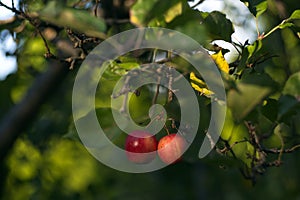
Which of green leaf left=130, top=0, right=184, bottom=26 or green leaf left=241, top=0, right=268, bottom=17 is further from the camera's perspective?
green leaf left=241, top=0, right=268, bottom=17

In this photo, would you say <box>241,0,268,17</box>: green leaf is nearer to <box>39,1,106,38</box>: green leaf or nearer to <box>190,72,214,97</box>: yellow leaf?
<box>190,72,214,97</box>: yellow leaf

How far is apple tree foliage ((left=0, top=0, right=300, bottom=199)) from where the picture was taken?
3.55ft

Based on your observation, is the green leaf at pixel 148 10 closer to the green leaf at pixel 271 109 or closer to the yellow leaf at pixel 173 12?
the yellow leaf at pixel 173 12

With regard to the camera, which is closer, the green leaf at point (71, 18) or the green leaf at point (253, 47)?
the green leaf at point (71, 18)

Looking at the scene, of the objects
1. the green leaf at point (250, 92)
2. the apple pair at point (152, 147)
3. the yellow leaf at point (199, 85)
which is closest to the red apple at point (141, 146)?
the apple pair at point (152, 147)

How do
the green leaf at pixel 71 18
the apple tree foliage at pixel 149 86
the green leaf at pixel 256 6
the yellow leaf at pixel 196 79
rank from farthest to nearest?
the green leaf at pixel 256 6 → the yellow leaf at pixel 196 79 → the apple tree foliage at pixel 149 86 → the green leaf at pixel 71 18

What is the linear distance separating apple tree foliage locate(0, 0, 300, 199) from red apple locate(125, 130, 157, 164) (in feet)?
0.16

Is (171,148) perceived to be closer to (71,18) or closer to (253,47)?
(253,47)

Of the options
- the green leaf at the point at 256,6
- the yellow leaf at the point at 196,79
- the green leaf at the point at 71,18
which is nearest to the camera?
the green leaf at the point at 71,18

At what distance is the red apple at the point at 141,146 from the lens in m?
1.28

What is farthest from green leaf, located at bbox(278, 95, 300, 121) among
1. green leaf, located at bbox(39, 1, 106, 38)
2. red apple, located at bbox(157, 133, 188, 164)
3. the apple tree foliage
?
green leaf, located at bbox(39, 1, 106, 38)

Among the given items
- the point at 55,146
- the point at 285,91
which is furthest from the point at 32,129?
the point at 285,91

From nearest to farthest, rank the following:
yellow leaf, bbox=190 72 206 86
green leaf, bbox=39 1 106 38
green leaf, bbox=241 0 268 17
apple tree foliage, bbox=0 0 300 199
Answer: green leaf, bbox=39 1 106 38, apple tree foliage, bbox=0 0 300 199, yellow leaf, bbox=190 72 206 86, green leaf, bbox=241 0 268 17

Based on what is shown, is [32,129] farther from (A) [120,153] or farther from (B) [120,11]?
(A) [120,153]
